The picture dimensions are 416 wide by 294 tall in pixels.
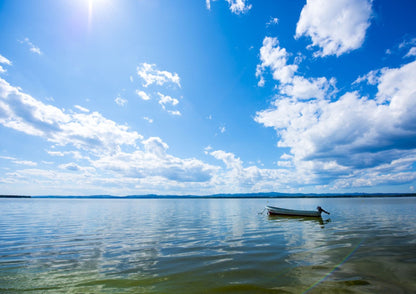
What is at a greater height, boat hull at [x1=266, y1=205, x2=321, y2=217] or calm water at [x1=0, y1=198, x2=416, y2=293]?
boat hull at [x1=266, y1=205, x2=321, y2=217]

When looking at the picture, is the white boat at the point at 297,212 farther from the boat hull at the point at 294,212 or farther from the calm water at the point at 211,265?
the calm water at the point at 211,265

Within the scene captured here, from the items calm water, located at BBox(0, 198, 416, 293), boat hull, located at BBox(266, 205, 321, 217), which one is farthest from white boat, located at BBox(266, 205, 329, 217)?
calm water, located at BBox(0, 198, 416, 293)

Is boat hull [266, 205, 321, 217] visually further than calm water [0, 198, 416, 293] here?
Yes

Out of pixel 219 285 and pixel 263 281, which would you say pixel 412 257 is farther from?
pixel 219 285

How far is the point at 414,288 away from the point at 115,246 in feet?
62.4

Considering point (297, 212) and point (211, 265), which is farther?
point (297, 212)

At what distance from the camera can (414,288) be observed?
28.5ft

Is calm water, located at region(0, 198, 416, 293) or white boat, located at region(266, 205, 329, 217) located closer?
calm water, located at region(0, 198, 416, 293)

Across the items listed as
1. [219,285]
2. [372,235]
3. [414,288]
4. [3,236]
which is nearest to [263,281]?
[219,285]

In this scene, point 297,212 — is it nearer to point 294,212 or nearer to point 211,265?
point 294,212

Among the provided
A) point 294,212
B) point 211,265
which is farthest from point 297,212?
point 211,265

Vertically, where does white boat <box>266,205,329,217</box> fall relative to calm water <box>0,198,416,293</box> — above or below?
above

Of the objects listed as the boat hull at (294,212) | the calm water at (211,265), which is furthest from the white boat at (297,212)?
the calm water at (211,265)

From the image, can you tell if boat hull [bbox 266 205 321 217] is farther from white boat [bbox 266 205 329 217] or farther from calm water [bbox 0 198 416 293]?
calm water [bbox 0 198 416 293]
